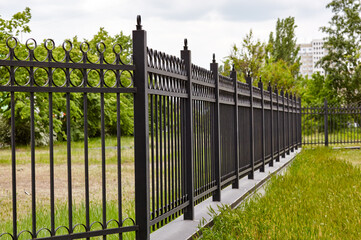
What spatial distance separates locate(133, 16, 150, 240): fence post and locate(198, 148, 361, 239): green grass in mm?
971

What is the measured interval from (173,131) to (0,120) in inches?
854

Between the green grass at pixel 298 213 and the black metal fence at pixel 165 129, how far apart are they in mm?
639

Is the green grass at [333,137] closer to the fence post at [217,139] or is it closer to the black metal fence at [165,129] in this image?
the black metal fence at [165,129]

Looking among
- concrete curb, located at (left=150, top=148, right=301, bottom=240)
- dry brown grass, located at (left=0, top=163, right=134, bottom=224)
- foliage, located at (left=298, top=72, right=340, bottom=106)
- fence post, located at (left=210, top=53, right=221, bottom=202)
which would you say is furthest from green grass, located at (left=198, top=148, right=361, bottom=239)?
foliage, located at (left=298, top=72, right=340, bottom=106)

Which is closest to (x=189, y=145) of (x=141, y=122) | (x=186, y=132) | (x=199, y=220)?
(x=186, y=132)

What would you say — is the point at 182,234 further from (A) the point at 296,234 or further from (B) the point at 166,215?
(A) the point at 296,234

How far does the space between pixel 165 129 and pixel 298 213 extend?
2.29m

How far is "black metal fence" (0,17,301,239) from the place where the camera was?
161 inches

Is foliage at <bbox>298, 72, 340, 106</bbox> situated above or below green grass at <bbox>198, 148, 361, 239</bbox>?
above

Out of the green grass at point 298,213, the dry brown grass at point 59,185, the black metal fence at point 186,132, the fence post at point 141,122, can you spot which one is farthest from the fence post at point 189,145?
the dry brown grass at point 59,185

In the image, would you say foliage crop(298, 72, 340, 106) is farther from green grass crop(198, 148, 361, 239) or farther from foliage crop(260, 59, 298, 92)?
green grass crop(198, 148, 361, 239)

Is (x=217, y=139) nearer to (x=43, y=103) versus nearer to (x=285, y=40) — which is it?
(x=43, y=103)

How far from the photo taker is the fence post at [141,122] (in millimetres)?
4609

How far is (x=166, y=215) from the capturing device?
532 cm
